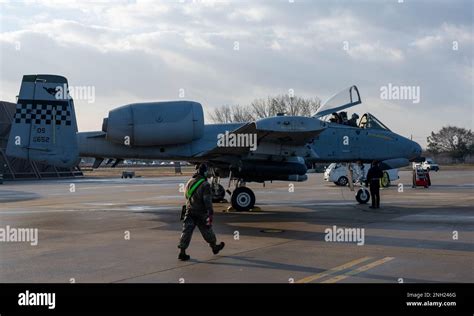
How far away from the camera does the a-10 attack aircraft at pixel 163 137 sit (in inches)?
574

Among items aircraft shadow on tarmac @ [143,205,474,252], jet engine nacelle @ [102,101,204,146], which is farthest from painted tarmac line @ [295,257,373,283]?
jet engine nacelle @ [102,101,204,146]

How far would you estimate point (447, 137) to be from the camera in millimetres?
124062

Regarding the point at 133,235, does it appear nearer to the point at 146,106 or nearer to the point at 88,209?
the point at 146,106

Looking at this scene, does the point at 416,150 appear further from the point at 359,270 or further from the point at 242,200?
the point at 359,270

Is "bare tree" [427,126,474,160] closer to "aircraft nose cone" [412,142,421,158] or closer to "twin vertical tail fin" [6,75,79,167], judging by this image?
"aircraft nose cone" [412,142,421,158]

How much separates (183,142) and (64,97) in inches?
149

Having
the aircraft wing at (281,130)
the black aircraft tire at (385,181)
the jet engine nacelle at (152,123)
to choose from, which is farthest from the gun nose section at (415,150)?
the black aircraft tire at (385,181)

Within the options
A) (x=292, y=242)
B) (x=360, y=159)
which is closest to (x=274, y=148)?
(x=360, y=159)

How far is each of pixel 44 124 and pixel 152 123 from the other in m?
3.29

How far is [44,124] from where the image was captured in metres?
15.1

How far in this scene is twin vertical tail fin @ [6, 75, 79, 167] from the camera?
14914mm

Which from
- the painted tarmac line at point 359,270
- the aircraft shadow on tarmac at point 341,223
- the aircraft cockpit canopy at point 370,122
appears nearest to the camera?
the painted tarmac line at point 359,270

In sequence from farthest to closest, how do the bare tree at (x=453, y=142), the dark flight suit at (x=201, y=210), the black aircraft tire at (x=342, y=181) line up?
the bare tree at (x=453, y=142) < the black aircraft tire at (x=342, y=181) < the dark flight suit at (x=201, y=210)

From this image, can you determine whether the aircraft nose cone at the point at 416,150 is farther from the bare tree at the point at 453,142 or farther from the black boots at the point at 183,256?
the bare tree at the point at 453,142
